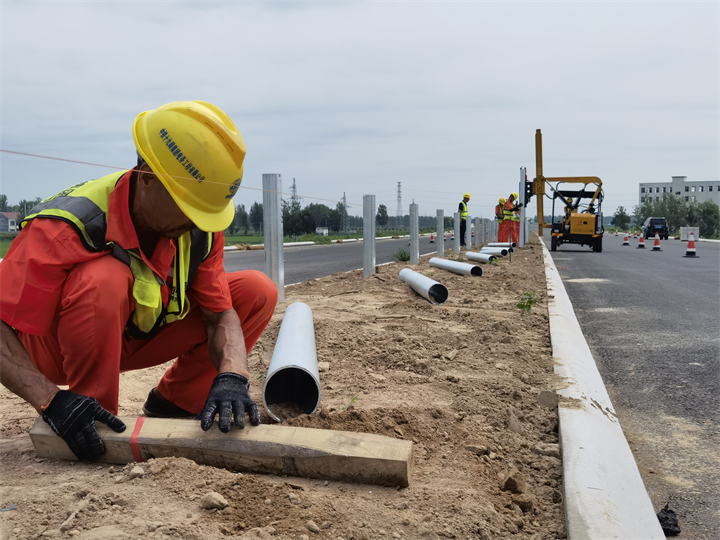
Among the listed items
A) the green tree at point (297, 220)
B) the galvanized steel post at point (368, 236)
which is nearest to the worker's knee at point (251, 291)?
the galvanized steel post at point (368, 236)

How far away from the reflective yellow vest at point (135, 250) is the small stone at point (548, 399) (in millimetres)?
1962

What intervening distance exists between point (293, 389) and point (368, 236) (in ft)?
21.1

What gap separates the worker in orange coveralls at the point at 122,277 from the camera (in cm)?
222

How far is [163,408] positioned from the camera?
122 inches

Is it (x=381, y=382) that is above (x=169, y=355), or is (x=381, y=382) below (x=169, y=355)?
Answer: below

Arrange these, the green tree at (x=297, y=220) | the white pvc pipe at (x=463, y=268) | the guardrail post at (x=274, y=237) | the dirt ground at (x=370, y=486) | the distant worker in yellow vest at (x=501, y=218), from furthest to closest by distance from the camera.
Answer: the green tree at (x=297, y=220) < the distant worker in yellow vest at (x=501, y=218) < the white pvc pipe at (x=463, y=268) < the guardrail post at (x=274, y=237) < the dirt ground at (x=370, y=486)

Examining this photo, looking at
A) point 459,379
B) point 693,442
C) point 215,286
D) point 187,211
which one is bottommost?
point 693,442

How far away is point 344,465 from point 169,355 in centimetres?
Answer: 123

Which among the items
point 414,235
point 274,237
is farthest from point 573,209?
point 274,237

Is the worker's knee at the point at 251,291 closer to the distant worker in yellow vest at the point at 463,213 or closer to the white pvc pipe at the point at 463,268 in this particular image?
the white pvc pipe at the point at 463,268

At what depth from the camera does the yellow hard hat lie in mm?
2398

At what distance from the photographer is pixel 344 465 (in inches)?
87.1

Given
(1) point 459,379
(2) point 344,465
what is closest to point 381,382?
(1) point 459,379

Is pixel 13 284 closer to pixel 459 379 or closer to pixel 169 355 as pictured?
pixel 169 355
